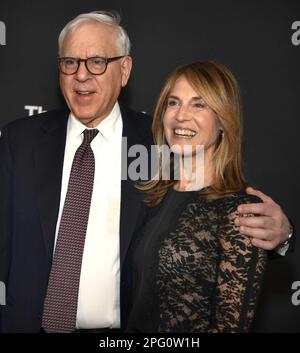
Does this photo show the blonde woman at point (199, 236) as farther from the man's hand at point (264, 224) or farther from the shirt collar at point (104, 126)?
the shirt collar at point (104, 126)

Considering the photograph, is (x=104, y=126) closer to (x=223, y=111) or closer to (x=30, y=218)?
(x=30, y=218)

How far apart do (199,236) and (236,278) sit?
0.59ft

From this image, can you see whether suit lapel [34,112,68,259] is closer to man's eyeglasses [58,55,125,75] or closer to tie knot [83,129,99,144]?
tie knot [83,129,99,144]

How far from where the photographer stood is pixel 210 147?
1.91 meters

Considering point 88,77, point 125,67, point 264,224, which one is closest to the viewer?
point 264,224

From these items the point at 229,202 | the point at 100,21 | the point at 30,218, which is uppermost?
the point at 100,21

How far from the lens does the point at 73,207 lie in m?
2.05

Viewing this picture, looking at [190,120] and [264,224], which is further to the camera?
[190,120]

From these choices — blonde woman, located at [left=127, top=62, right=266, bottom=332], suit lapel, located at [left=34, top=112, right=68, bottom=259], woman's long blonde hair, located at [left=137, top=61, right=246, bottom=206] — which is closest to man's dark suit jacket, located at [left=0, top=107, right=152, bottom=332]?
suit lapel, located at [left=34, top=112, right=68, bottom=259]

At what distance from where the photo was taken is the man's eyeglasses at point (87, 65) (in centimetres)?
213

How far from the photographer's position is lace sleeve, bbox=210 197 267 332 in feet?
5.23

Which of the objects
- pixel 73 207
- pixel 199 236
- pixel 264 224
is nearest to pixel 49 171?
pixel 73 207

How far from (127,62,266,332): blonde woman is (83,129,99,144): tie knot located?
33cm
